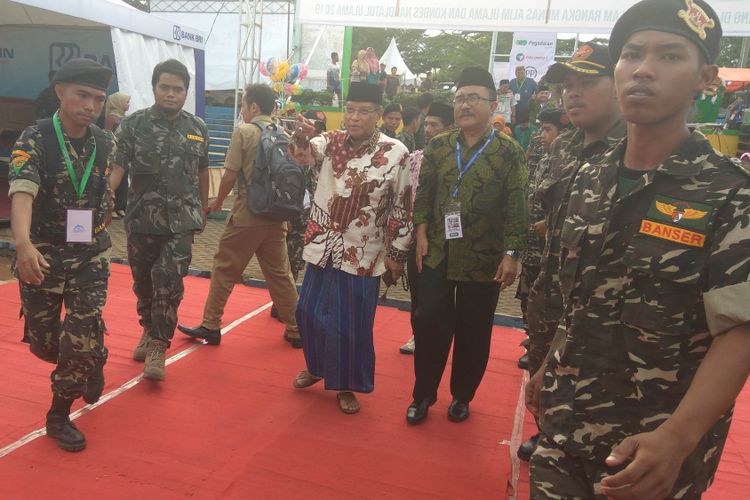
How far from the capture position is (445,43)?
29.5m

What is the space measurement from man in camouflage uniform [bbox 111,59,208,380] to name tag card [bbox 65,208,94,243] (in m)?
0.78

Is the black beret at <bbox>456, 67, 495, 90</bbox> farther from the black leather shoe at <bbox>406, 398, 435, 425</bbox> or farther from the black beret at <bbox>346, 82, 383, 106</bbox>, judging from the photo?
the black leather shoe at <bbox>406, 398, 435, 425</bbox>

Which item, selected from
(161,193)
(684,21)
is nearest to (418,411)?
(161,193)

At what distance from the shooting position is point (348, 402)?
3.51m

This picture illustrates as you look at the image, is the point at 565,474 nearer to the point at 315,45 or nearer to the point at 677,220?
the point at 677,220

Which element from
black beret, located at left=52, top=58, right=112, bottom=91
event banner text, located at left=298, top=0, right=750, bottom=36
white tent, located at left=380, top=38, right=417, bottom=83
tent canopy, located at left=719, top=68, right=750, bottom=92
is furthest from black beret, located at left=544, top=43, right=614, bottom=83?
white tent, located at left=380, top=38, right=417, bottom=83

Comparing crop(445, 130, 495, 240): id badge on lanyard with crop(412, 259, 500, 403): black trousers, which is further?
crop(412, 259, 500, 403): black trousers

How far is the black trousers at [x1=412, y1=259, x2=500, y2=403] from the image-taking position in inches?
131

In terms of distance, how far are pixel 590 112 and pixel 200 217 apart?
235 centimetres

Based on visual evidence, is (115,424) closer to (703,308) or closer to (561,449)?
(561,449)

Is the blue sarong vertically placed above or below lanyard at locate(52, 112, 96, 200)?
below

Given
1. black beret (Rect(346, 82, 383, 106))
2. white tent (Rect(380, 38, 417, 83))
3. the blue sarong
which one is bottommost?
the blue sarong

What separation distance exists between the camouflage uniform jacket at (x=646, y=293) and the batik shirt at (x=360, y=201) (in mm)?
1901

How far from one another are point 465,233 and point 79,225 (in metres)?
1.84
